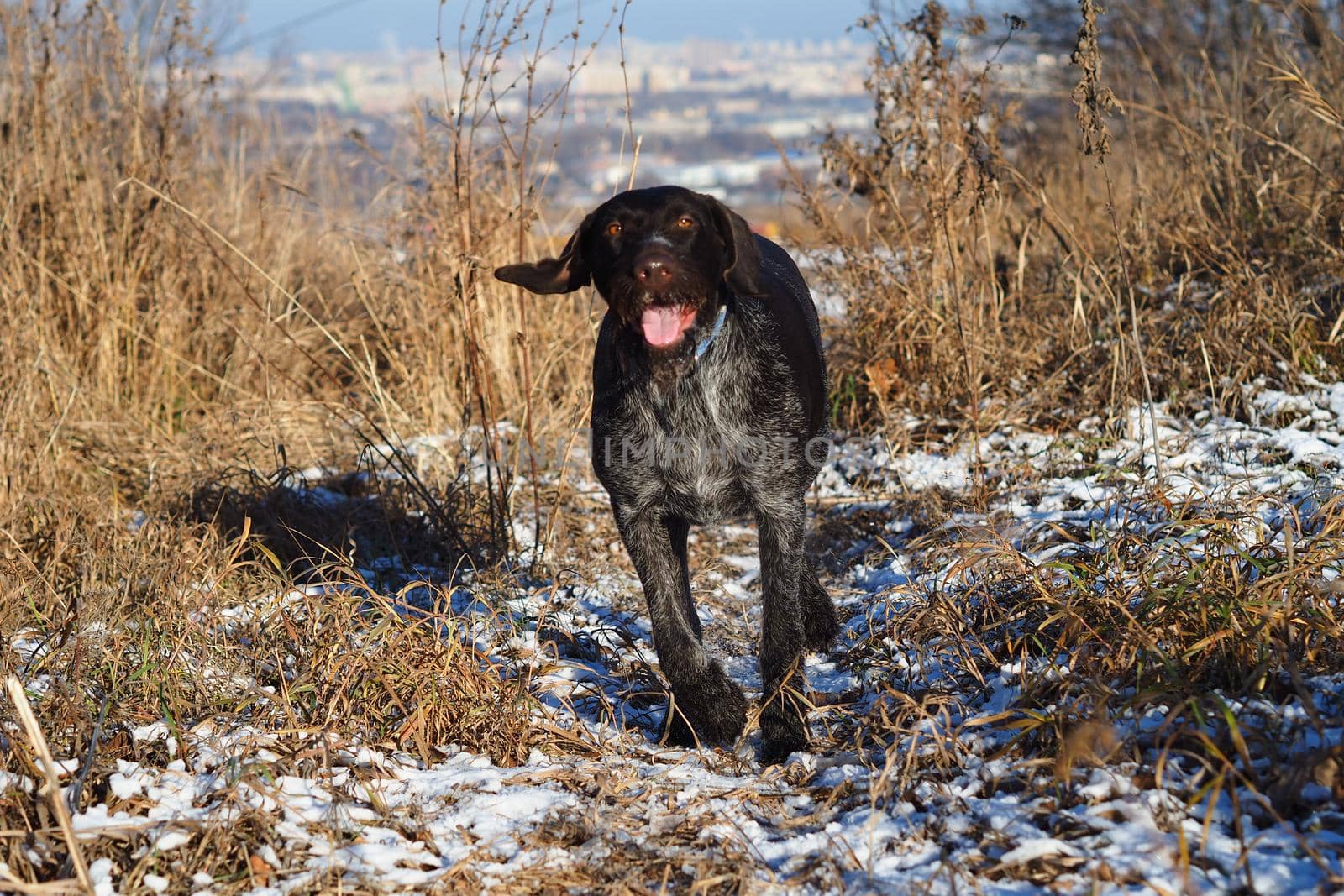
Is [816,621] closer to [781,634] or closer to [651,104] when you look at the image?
[781,634]

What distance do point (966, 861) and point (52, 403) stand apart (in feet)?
15.0

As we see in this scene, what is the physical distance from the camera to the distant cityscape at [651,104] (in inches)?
193

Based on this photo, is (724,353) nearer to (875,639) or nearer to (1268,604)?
(875,639)

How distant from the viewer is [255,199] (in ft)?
24.8

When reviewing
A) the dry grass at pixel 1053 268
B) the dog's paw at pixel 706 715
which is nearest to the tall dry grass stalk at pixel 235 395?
the dog's paw at pixel 706 715

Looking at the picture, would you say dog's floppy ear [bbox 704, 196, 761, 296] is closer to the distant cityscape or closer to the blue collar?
the blue collar

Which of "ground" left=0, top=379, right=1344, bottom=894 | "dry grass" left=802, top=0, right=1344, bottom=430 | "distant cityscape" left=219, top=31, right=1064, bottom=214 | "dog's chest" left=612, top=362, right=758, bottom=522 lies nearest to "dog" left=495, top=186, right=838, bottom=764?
"dog's chest" left=612, top=362, right=758, bottom=522

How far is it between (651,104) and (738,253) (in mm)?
27638

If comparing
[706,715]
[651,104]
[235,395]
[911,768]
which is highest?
[651,104]

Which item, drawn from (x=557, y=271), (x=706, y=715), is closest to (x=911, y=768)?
(x=706, y=715)

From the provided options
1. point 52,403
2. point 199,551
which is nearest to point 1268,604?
point 199,551

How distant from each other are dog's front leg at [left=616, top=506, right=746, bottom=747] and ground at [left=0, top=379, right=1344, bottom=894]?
3.5 inches

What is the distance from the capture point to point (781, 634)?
320 centimetres

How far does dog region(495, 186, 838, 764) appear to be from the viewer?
312cm
